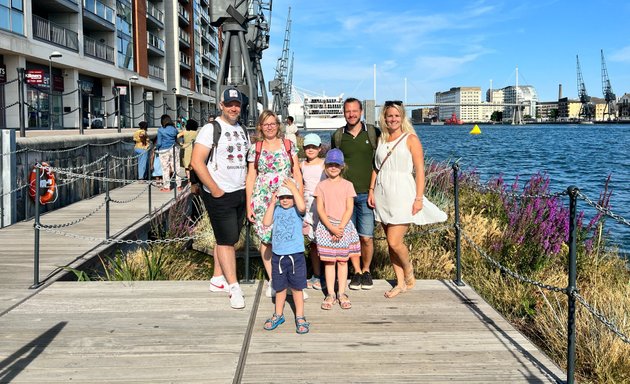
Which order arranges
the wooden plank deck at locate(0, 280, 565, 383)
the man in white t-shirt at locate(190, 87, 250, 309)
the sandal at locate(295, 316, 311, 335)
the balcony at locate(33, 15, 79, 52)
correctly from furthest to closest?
the balcony at locate(33, 15, 79, 52)
the man in white t-shirt at locate(190, 87, 250, 309)
the sandal at locate(295, 316, 311, 335)
the wooden plank deck at locate(0, 280, 565, 383)

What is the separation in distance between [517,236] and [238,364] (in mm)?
4814

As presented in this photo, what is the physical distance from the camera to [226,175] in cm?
453

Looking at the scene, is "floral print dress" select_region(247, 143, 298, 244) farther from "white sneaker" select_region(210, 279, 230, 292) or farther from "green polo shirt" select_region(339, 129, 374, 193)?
"white sneaker" select_region(210, 279, 230, 292)

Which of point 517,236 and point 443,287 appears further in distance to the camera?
point 517,236

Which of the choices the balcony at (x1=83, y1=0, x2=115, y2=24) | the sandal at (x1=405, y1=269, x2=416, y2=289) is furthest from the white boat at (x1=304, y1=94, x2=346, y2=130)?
the sandal at (x1=405, y1=269, x2=416, y2=289)

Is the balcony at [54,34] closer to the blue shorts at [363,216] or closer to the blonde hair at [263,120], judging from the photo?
the blonde hair at [263,120]

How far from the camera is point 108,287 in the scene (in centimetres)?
525

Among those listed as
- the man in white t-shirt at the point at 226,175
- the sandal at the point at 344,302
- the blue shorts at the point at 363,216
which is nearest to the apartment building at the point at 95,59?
the man in white t-shirt at the point at 226,175

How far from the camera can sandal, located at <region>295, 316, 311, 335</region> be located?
160 inches

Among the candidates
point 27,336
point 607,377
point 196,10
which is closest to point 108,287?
point 27,336

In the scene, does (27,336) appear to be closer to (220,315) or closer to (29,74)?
(220,315)

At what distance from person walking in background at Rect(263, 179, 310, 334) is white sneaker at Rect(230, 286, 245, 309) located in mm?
461

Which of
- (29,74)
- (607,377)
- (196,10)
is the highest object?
(196,10)

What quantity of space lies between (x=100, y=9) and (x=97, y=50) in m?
2.67
